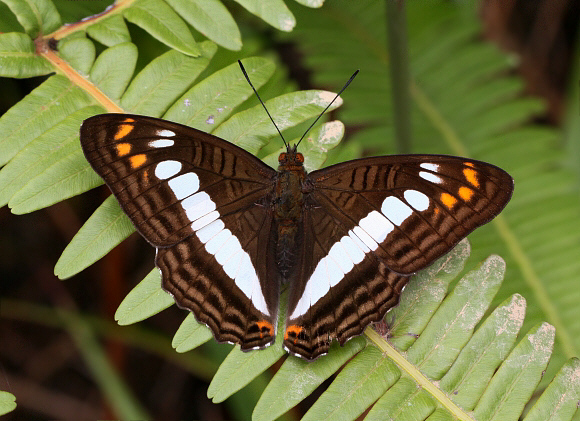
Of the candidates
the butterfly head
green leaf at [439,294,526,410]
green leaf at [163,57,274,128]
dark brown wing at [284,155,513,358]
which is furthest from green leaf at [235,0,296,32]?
green leaf at [439,294,526,410]

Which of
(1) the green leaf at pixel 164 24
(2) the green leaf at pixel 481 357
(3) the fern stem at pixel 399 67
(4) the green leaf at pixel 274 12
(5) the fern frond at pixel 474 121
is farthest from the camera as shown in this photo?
(5) the fern frond at pixel 474 121

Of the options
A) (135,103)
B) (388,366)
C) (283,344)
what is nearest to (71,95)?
(135,103)

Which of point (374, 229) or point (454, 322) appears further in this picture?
point (374, 229)

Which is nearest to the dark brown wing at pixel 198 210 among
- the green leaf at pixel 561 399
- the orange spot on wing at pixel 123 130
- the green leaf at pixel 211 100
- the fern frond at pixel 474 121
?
the orange spot on wing at pixel 123 130

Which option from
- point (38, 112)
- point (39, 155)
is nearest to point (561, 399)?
point (39, 155)

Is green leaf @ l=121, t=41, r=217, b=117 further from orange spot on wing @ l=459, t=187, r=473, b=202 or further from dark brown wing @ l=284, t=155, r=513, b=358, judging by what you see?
orange spot on wing @ l=459, t=187, r=473, b=202

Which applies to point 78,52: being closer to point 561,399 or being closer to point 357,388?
point 357,388

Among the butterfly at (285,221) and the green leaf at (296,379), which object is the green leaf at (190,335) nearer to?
the butterfly at (285,221)
